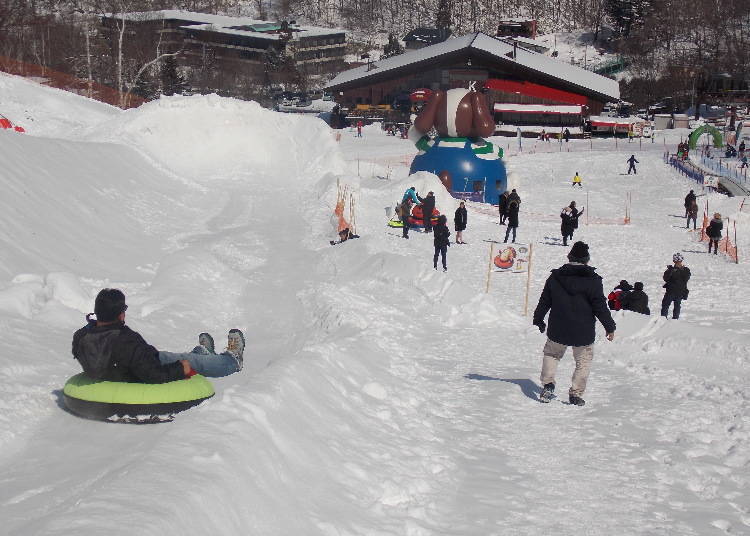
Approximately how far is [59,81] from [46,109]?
11260mm

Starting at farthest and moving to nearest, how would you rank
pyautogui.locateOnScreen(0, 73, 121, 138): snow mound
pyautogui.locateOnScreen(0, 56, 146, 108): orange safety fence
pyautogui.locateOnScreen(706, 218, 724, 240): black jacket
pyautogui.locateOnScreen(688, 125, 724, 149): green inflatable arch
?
pyautogui.locateOnScreen(688, 125, 724, 149): green inflatable arch
pyautogui.locateOnScreen(0, 56, 146, 108): orange safety fence
pyautogui.locateOnScreen(0, 73, 121, 138): snow mound
pyautogui.locateOnScreen(706, 218, 724, 240): black jacket

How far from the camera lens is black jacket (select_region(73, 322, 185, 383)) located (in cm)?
630

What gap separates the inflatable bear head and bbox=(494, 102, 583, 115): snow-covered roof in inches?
1617

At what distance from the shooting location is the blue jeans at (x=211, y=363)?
25.6 feet

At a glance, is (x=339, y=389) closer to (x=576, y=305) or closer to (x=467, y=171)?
(x=576, y=305)

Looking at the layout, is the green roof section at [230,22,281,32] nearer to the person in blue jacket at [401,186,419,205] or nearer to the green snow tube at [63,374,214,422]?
the person in blue jacket at [401,186,419,205]

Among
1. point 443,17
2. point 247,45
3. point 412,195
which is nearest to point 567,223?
point 412,195

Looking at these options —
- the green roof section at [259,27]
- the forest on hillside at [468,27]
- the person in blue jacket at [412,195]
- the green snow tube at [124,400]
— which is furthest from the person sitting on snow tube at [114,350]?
the green roof section at [259,27]

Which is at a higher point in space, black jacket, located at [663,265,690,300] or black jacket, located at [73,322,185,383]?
black jacket, located at [73,322,185,383]

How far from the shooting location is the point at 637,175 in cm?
4234

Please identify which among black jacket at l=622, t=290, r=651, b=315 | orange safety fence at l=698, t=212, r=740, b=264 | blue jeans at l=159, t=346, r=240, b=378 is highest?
blue jeans at l=159, t=346, r=240, b=378

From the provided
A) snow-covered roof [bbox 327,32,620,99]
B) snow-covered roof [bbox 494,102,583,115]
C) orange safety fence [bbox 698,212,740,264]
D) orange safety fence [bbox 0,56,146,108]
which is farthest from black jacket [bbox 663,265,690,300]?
snow-covered roof [bbox 327,32,620,99]

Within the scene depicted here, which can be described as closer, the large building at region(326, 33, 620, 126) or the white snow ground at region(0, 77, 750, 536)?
the white snow ground at region(0, 77, 750, 536)

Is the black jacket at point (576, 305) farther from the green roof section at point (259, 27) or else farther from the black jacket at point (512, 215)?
the green roof section at point (259, 27)
